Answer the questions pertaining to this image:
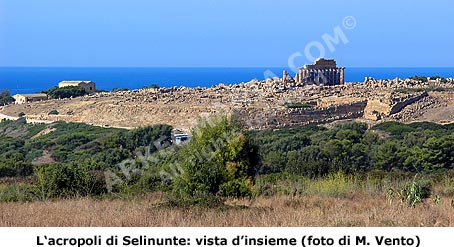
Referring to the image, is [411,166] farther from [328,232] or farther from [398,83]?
[398,83]

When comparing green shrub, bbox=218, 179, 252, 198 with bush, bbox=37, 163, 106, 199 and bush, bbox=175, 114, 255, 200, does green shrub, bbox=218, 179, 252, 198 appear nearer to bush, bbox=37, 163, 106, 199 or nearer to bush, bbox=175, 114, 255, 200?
bush, bbox=175, 114, 255, 200

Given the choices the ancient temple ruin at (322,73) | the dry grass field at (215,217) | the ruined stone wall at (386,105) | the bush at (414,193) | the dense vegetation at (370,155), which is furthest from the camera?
the ancient temple ruin at (322,73)

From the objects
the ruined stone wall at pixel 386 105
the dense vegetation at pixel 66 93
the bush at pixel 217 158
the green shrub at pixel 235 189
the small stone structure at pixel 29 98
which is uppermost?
the bush at pixel 217 158

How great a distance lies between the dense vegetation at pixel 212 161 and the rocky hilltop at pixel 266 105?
3.19 meters

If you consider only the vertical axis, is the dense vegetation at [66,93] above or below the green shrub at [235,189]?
below

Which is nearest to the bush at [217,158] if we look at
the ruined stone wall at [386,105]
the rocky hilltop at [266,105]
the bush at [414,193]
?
the bush at [414,193]

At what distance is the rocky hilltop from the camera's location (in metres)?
36.3

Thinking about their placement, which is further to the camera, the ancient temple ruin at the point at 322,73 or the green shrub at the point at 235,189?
the ancient temple ruin at the point at 322,73

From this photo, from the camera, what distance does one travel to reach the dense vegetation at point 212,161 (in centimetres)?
934

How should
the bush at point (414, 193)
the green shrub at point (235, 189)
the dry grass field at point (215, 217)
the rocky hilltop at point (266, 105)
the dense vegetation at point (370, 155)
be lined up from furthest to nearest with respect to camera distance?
the rocky hilltop at point (266, 105), the dense vegetation at point (370, 155), the green shrub at point (235, 189), the bush at point (414, 193), the dry grass field at point (215, 217)

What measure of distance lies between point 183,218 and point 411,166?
51.5 feet

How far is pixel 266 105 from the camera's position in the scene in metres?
Answer: 38.0

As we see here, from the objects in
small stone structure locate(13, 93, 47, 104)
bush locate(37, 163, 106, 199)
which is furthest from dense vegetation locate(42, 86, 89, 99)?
bush locate(37, 163, 106, 199)

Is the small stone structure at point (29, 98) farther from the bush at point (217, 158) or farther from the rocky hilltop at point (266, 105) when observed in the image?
the bush at point (217, 158)
